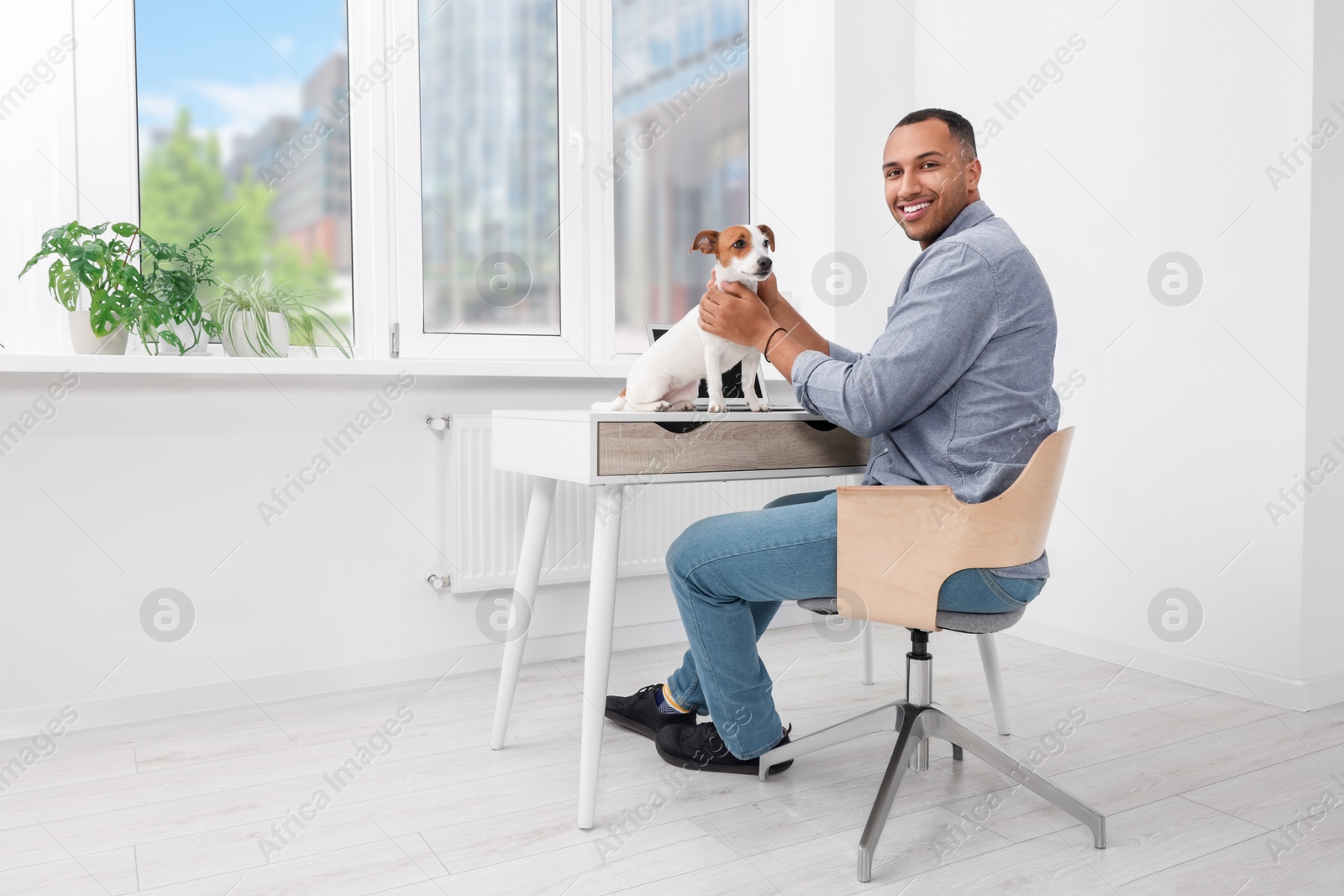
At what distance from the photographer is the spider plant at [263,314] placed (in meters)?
2.22

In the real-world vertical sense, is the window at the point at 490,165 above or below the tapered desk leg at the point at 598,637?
above

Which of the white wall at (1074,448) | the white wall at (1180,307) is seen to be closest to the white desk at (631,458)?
the white wall at (1074,448)

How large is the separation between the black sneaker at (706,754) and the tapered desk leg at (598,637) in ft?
0.93

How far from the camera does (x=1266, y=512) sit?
2.17 meters

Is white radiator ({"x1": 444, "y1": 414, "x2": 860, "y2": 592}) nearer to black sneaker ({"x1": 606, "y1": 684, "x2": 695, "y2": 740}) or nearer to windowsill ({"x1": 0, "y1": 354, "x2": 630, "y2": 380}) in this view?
windowsill ({"x1": 0, "y1": 354, "x2": 630, "y2": 380})

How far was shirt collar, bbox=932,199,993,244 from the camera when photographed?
1.50 m

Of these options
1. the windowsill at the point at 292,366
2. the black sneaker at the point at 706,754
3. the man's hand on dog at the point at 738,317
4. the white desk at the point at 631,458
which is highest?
the man's hand on dog at the point at 738,317

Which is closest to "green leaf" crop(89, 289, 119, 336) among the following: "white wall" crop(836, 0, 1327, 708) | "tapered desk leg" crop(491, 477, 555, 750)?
"tapered desk leg" crop(491, 477, 555, 750)

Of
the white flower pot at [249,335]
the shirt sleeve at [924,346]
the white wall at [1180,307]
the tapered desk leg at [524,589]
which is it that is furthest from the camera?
the white flower pot at [249,335]

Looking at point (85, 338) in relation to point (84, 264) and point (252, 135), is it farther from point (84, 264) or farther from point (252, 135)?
point (252, 135)

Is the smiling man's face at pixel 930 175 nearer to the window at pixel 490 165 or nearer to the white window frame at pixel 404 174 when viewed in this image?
the white window frame at pixel 404 174

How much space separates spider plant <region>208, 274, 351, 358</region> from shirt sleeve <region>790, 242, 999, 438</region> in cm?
147

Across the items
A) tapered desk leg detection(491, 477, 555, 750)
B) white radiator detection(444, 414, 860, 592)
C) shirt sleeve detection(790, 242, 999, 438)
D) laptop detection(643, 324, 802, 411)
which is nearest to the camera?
shirt sleeve detection(790, 242, 999, 438)

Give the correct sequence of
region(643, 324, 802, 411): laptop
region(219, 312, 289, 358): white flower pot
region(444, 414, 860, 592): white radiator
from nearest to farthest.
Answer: region(643, 324, 802, 411): laptop
region(219, 312, 289, 358): white flower pot
region(444, 414, 860, 592): white radiator
